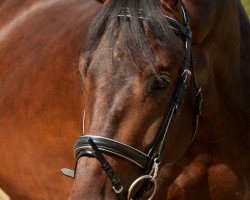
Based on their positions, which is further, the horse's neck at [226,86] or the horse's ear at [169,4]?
the horse's neck at [226,86]

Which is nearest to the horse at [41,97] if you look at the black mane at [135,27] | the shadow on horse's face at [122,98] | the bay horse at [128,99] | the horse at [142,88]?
the bay horse at [128,99]

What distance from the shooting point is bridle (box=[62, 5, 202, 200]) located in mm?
2539

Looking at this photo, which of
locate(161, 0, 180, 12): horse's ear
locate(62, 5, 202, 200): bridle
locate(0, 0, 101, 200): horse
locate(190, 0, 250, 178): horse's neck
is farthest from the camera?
locate(0, 0, 101, 200): horse

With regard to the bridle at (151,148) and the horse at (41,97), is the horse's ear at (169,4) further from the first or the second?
the horse at (41,97)

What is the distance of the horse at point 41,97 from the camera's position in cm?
403

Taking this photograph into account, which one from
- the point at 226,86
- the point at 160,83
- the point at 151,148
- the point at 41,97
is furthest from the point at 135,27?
the point at 41,97

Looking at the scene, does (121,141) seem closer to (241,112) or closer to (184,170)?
(184,170)

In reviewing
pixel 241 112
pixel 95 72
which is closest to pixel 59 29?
pixel 241 112

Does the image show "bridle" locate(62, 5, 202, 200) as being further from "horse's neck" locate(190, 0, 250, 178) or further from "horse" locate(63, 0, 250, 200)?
"horse's neck" locate(190, 0, 250, 178)

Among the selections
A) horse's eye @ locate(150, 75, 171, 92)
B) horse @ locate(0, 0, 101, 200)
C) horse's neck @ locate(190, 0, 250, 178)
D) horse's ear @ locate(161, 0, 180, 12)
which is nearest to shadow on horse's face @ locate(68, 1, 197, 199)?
horse's eye @ locate(150, 75, 171, 92)

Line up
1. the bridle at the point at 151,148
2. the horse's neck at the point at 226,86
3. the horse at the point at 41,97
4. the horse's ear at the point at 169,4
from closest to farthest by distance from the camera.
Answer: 1. the bridle at the point at 151,148
2. the horse's ear at the point at 169,4
3. the horse's neck at the point at 226,86
4. the horse at the point at 41,97

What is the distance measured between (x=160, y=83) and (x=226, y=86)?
2.89 feet

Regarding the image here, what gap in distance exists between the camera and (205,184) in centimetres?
Answer: 346

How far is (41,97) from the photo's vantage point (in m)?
4.23
